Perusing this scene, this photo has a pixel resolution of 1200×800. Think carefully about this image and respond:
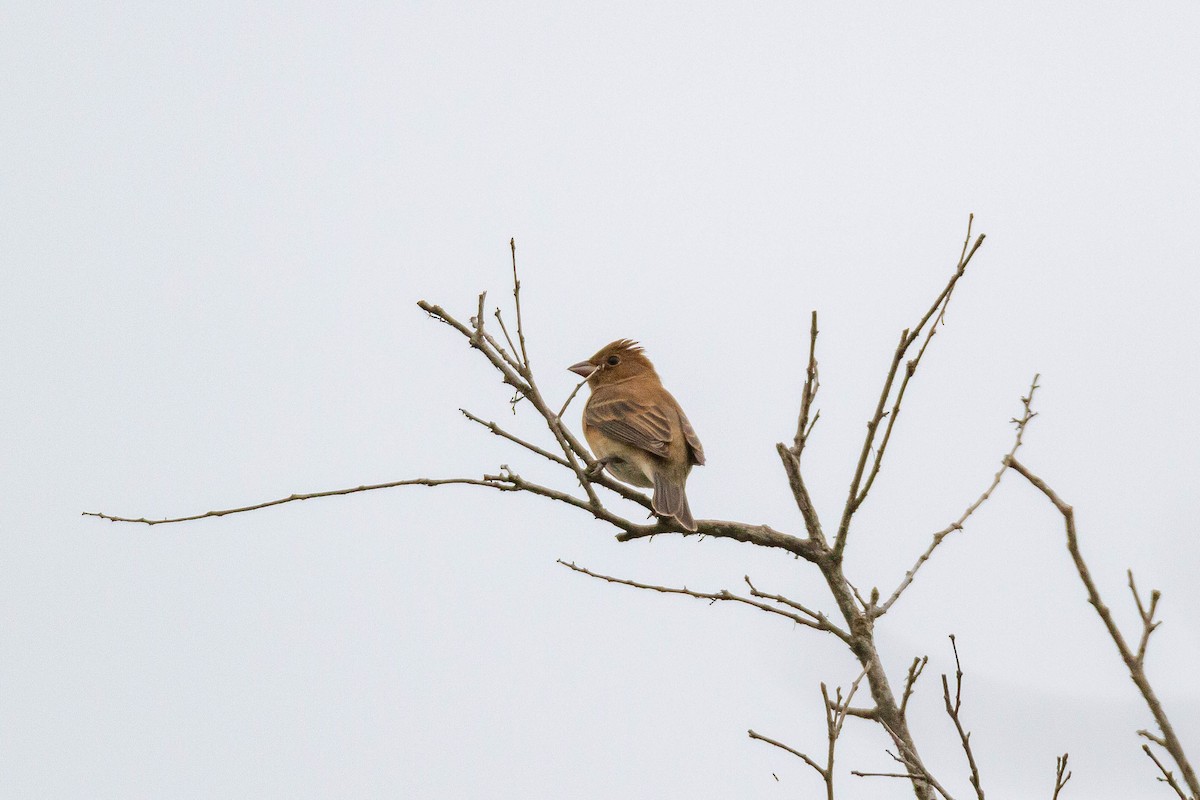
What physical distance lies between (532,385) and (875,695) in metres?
1.52

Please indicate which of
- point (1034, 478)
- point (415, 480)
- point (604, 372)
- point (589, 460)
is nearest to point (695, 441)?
point (604, 372)

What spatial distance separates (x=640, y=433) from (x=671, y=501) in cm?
151

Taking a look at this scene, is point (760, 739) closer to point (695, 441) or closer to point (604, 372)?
point (695, 441)

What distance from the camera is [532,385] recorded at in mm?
4555

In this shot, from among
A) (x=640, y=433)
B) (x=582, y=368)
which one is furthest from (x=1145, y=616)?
(x=582, y=368)

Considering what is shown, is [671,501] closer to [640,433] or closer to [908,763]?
[640,433]

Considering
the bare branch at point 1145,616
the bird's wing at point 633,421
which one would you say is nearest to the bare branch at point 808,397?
the bare branch at point 1145,616

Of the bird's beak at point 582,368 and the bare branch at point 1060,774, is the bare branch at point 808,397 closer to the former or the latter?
the bare branch at point 1060,774

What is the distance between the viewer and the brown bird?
7523mm

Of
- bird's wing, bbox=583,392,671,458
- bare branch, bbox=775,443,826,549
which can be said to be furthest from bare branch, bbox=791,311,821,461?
bird's wing, bbox=583,392,671,458

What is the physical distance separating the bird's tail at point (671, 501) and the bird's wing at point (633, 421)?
0.35 m

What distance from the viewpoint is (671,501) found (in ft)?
20.5

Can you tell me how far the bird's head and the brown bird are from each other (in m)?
0.03

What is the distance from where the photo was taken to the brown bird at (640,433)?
752cm
